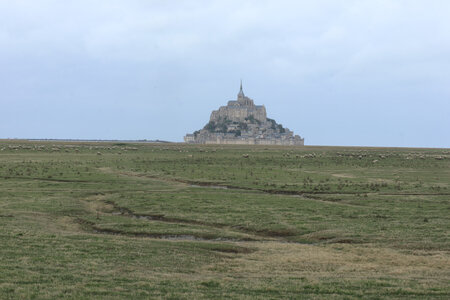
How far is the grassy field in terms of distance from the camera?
14.4m

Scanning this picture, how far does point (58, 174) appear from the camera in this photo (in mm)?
54281

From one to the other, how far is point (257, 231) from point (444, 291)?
45.0ft

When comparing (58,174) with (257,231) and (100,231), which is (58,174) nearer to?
(100,231)

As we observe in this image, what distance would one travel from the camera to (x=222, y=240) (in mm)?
24578

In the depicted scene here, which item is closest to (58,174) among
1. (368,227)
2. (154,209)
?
(154,209)

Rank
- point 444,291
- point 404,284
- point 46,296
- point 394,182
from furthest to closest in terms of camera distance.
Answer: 1. point 394,182
2. point 404,284
3. point 444,291
4. point 46,296

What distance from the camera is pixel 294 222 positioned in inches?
1124

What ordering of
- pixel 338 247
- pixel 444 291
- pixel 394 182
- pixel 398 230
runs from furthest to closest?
pixel 394 182
pixel 398 230
pixel 338 247
pixel 444 291

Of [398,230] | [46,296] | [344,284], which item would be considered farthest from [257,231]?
[46,296]

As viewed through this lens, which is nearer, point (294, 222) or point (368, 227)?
point (368, 227)

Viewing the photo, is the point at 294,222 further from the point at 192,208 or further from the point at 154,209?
the point at 154,209

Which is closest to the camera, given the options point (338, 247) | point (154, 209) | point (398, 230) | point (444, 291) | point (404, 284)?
point (444, 291)

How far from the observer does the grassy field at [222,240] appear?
14.4 meters

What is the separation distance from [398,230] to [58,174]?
40.1 meters
